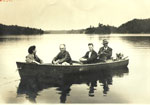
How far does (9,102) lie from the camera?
3.21 metres

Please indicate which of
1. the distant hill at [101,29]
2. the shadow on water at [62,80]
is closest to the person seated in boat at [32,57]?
the shadow on water at [62,80]

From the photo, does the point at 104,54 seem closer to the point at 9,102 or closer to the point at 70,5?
the point at 70,5

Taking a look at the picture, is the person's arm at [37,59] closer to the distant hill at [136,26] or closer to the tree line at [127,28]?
the tree line at [127,28]

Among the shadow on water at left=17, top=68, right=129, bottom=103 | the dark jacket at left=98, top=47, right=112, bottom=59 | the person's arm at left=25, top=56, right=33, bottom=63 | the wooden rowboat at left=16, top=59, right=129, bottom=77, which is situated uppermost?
the dark jacket at left=98, top=47, right=112, bottom=59

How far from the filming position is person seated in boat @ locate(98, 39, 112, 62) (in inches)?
126

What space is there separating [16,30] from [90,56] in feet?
2.31

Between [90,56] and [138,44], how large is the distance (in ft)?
1.44

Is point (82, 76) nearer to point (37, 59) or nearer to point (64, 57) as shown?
point (64, 57)

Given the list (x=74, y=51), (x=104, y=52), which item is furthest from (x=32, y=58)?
(x=104, y=52)

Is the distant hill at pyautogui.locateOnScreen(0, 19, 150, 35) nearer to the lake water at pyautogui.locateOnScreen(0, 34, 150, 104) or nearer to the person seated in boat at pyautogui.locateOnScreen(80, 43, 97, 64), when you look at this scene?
the lake water at pyautogui.locateOnScreen(0, 34, 150, 104)

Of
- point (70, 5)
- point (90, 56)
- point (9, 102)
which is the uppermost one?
point (70, 5)

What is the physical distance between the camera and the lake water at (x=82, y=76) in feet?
10.4

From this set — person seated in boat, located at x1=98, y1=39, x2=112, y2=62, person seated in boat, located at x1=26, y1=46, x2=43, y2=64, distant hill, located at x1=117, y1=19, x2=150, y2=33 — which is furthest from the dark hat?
distant hill, located at x1=117, y1=19, x2=150, y2=33

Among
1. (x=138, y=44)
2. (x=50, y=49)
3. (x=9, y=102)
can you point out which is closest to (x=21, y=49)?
(x=50, y=49)
